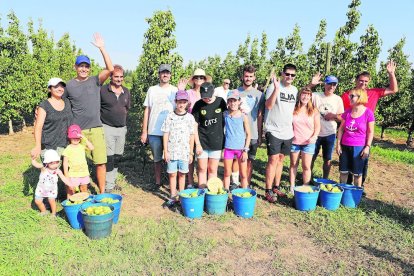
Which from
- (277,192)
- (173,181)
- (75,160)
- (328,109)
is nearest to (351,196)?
(277,192)

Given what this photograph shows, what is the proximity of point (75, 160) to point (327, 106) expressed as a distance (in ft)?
15.3

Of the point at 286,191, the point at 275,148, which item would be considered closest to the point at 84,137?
the point at 275,148

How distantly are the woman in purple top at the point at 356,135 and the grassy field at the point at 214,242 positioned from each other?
798 millimetres

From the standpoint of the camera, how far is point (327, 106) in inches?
234

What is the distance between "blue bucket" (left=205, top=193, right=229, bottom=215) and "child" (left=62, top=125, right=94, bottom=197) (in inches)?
80.9

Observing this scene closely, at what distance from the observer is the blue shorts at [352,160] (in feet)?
18.0

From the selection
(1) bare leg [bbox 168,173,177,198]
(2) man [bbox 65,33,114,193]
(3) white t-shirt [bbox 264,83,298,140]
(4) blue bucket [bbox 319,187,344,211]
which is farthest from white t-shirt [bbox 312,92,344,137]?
(2) man [bbox 65,33,114,193]

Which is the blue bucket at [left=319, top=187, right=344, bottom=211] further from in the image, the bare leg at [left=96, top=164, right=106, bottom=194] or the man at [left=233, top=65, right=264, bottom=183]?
the bare leg at [left=96, top=164, right=106, bottom=194]

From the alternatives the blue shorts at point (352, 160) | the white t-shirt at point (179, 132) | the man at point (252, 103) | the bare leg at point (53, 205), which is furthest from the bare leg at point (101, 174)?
the blue shorts at point (352, 160)

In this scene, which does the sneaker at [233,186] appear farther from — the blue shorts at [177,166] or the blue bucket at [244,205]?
the blue shorts at [177,166]

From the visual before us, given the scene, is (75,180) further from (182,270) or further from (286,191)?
(286,191)

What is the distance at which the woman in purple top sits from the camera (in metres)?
5.31

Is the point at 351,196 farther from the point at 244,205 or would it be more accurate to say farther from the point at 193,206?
the point at 193,206

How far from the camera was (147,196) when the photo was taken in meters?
5.97
